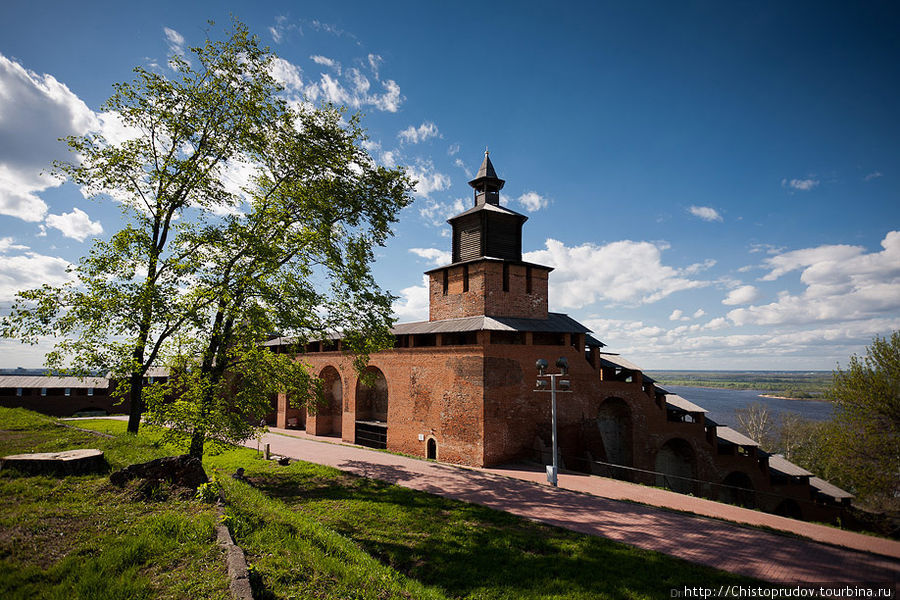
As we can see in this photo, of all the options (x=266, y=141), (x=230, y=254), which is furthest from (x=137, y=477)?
(x=266, y=141)

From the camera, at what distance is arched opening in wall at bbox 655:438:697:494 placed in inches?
768

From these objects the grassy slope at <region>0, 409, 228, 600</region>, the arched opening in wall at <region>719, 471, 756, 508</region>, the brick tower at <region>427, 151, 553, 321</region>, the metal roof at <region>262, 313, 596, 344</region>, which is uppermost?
the brick tower at <region>427, 151, 553, 321</region>

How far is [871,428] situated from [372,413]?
23.7 meters

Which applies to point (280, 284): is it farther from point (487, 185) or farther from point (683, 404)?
point (683, 404)

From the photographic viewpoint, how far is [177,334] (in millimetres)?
10016

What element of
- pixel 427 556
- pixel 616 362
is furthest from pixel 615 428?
pixel 427 556

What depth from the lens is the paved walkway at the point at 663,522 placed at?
23.6ft

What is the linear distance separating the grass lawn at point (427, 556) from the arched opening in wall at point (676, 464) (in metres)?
14.5

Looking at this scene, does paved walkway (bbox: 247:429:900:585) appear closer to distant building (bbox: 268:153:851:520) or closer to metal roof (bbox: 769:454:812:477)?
distant building (bbox: 268:153:851:520)

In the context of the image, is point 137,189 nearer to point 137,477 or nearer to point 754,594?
point 137,477

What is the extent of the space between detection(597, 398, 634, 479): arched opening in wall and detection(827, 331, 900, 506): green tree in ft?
29.4

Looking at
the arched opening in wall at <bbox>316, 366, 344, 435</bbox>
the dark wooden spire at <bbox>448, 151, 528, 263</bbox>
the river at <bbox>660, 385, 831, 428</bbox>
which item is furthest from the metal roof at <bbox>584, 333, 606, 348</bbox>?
the river at <bbox>660, 385, 831, 428</bbox>

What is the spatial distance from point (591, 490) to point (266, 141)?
14970 millimetres

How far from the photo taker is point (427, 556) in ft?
22.7
